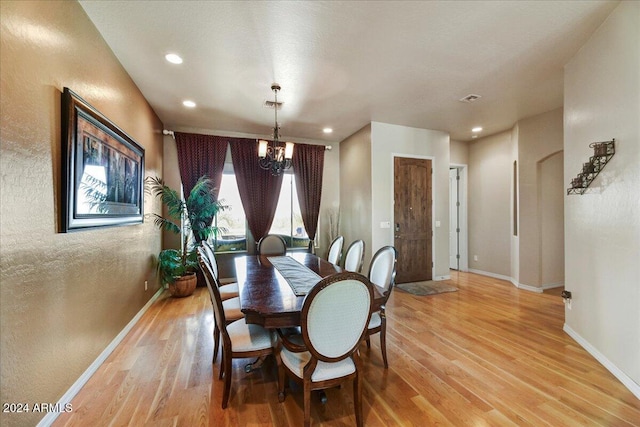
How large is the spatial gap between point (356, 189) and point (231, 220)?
97.4 inches

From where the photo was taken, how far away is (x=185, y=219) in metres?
4.36

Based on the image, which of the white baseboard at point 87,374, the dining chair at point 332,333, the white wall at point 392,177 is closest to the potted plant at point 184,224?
the white baseboard at point 87,374

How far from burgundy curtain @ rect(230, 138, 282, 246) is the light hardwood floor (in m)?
2.23

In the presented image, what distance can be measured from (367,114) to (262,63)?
1.99 metres

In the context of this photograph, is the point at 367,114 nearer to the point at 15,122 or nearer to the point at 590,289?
the point at 590,289

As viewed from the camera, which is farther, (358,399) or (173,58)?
(173,58)

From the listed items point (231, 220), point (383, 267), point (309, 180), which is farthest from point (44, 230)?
A: point (309, 180)

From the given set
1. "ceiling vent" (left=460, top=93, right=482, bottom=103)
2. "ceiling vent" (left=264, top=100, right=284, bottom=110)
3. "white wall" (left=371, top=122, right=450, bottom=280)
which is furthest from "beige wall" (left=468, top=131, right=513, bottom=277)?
Result: "ceiling vent" (left=264, top=100, right=284, bottom=110)

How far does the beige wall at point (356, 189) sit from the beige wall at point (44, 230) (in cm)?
359

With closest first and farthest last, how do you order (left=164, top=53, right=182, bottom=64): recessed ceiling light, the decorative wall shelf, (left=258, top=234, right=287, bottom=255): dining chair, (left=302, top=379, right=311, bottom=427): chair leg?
(left=302, top=379, right=311, bottom=427): chair leg < the decorative wall shelf < (left=164, top=53, right=182, bottom=64): recessed ceiling light < (left=258, top=234, right=287, bottom=255): dining chair

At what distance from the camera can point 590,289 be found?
2414 millimetres

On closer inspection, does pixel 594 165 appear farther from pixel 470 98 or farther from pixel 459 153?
pixel 459 153

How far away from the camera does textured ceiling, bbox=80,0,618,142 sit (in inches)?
78.7

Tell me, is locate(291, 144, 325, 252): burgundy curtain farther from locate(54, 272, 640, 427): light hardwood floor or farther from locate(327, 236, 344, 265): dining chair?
locate(54, 272, 640, 427): light hardwood floor
